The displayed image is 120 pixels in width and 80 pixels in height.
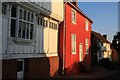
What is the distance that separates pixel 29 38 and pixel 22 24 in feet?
4.88

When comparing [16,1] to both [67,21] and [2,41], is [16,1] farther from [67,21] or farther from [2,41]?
[67,21]

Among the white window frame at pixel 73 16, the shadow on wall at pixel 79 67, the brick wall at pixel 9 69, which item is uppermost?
the white window frame at pixel 73 16

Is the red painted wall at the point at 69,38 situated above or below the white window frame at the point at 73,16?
below

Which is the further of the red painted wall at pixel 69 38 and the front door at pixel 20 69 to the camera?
the red painted wall at pixel 69 38

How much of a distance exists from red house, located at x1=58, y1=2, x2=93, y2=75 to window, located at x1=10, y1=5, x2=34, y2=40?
23.8ft

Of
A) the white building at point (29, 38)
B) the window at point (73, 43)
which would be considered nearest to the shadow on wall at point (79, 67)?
the window at point (73, 43)

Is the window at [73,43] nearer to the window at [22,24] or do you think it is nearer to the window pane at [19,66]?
the window at [22,24]

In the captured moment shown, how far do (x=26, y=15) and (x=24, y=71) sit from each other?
11.5 ft

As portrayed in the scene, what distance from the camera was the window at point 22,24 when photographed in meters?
15.8

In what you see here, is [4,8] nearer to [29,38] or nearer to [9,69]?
[9,69]

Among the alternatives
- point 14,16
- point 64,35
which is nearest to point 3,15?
point 14,16

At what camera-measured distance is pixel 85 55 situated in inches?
1372

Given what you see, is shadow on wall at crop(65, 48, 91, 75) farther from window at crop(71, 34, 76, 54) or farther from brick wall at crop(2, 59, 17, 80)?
brick wall at crop(2, 59, 17, 80)

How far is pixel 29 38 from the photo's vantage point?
706 inches
